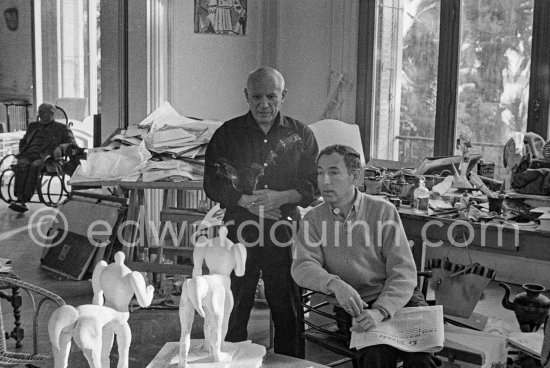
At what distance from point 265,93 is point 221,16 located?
332 centimetres

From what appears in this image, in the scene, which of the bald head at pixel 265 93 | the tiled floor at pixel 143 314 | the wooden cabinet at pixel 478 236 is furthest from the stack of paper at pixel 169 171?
the wooden cabinet at pixel 478 236

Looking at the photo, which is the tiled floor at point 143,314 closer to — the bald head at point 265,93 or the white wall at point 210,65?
the bald head at point 265,93

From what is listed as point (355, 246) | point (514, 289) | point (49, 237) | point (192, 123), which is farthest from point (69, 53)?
point (355, 246)

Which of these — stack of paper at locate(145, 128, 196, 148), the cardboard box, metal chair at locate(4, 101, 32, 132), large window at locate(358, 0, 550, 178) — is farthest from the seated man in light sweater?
metal chair at locate(4, 101, 32, 132)

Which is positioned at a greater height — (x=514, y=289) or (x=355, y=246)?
(x=355, y=246)

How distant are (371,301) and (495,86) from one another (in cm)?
296

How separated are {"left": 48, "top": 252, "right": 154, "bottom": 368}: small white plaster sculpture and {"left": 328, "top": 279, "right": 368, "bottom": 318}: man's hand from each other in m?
1.16

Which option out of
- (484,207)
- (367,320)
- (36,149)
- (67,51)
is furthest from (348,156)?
(67,51)

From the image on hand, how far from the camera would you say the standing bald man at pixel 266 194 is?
353cm

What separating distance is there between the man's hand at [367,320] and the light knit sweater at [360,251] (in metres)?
0.15

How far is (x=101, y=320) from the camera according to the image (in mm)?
1838

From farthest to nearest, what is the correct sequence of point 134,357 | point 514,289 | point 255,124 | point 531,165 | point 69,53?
1. point 69,53
2. point 514,289
3. point 531,165
4. point 255,124
5. point 134,357

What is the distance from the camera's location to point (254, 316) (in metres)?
4.80

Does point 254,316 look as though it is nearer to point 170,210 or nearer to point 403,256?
point 170,210
